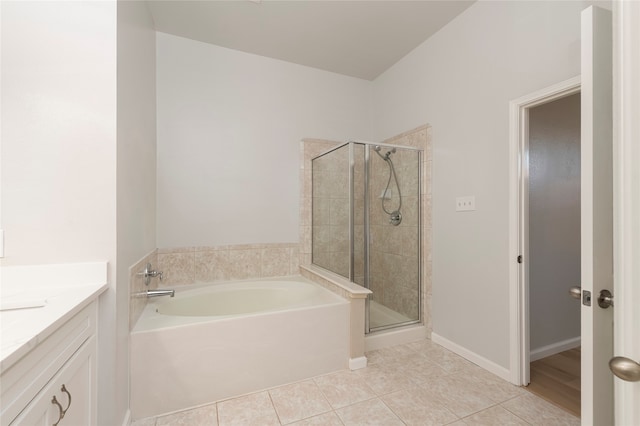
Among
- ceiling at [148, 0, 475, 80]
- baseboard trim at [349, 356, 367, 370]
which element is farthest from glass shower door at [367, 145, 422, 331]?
ceiling at [148, 0, 475, 80]

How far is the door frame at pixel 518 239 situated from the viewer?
1.80 metres

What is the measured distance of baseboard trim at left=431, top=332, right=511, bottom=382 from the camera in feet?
6.16

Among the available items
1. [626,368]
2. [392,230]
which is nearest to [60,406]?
[626,368]

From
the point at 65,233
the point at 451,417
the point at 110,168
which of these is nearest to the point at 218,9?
the point at 110,168

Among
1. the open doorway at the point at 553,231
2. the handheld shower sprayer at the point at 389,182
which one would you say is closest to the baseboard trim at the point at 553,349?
the open doorway at the point at 553,231

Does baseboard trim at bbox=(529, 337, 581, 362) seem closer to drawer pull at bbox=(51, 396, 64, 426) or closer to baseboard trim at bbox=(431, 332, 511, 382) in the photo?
baseboard trim at bbox=(431, 332, 511, 382)

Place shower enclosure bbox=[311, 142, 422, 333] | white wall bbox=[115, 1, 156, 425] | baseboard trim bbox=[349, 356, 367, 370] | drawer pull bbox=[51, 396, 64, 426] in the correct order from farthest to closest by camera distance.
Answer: shower enclosure bbox=[311, 142, 422, 333] → baseboard trim bbox=[349, 356, 367, 370] → white wall bbox=[115, 1, 156, 425] → drawer pull bbox=[51, 396, 64, 426]

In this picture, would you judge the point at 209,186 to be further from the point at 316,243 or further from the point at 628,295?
the point at 628,295

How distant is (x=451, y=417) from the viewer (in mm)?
1543

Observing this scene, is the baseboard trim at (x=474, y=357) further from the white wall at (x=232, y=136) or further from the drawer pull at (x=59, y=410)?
the drawer pull at (x=59, y=410)

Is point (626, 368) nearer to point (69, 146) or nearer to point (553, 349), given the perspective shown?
point (69, 146)

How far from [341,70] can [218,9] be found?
140cm

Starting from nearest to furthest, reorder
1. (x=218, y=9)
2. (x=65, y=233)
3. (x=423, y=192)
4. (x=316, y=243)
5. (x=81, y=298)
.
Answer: (x=81, y=298) → (x=65, y=233) → (x=218, y=9) → (x=423, y=192) → (x=316, y=243)

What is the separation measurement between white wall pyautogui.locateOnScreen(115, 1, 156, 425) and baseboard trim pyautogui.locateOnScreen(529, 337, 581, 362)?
2880mm
